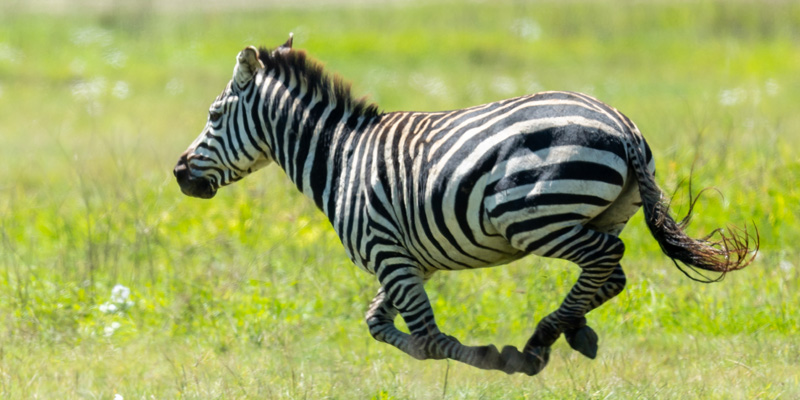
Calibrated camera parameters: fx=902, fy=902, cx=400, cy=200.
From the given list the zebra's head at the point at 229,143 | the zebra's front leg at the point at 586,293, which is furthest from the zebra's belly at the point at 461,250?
the zebra's head at the point at 229,143

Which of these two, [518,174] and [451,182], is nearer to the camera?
[518,174]

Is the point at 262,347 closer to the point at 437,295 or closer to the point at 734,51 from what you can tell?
the point at 437,295

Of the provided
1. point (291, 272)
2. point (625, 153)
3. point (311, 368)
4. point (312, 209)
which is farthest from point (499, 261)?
point (312, 209)

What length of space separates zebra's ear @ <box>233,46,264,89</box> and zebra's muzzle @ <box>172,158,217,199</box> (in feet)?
2.37

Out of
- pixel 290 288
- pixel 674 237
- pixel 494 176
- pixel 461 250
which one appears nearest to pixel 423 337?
pixel 461 250

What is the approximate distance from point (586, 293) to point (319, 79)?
2312 mm

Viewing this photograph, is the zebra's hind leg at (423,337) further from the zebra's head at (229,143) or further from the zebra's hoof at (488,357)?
the zebra's head at (229,143)

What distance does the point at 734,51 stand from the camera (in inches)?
883

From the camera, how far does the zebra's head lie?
631 centimetres

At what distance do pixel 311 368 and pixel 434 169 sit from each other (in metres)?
1.97

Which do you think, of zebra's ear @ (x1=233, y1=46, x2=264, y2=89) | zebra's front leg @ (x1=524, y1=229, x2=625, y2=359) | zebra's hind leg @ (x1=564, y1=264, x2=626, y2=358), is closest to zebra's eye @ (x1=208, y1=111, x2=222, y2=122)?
zebra's ear @ (x1=233, y1=46, x2=264, y2=89)

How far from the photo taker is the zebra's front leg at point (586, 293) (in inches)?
196

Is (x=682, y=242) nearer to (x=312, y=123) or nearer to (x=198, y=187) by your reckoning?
(x=312, y=123)

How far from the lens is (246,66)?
623 centimetres
